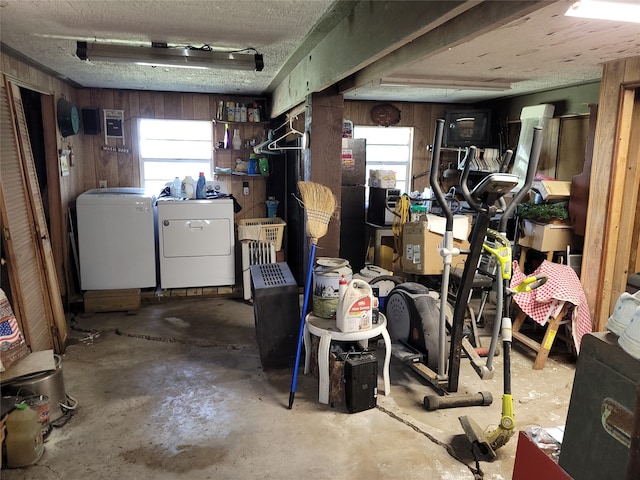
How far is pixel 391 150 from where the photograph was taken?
19.8 ft

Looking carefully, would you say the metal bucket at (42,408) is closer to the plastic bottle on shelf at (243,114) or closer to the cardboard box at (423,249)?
the cardboard box at (423,249)

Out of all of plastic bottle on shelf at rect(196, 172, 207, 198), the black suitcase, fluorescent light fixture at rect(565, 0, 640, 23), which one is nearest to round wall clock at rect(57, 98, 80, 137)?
plastic bottle on shelf at rect(196, 172, 207, 198)

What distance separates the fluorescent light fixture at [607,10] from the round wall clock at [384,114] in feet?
12.5

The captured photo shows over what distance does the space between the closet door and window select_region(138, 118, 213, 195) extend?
1.97m

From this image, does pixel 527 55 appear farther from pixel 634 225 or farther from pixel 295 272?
pixel 295 272

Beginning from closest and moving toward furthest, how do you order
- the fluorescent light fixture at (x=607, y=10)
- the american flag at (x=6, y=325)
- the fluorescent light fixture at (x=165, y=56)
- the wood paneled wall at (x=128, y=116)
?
the fluorescent light fixture at (x=607, y=10) < the american flag at (x=6, y=325) < the fluorescent light fixture at (x=165, y=56) < the wood paneled wall at (x=128, y=116)

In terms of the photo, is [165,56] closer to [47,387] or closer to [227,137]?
[47,387]

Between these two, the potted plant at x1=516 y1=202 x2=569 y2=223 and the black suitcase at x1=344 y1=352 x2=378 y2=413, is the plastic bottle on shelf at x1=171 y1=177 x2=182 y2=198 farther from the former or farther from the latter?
the potted plant at x1=516 y1=202 x2=569 y2=223

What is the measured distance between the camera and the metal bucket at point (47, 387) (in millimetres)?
2439

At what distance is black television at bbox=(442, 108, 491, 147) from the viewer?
18.1ft

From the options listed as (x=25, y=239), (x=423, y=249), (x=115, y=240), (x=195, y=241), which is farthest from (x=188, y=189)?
(x=423, y=249)

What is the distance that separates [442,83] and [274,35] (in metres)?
1.69

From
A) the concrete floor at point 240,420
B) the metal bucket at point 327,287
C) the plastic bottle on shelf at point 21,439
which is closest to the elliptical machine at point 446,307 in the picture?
the concrete floor at point 240,420

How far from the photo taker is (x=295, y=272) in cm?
517
